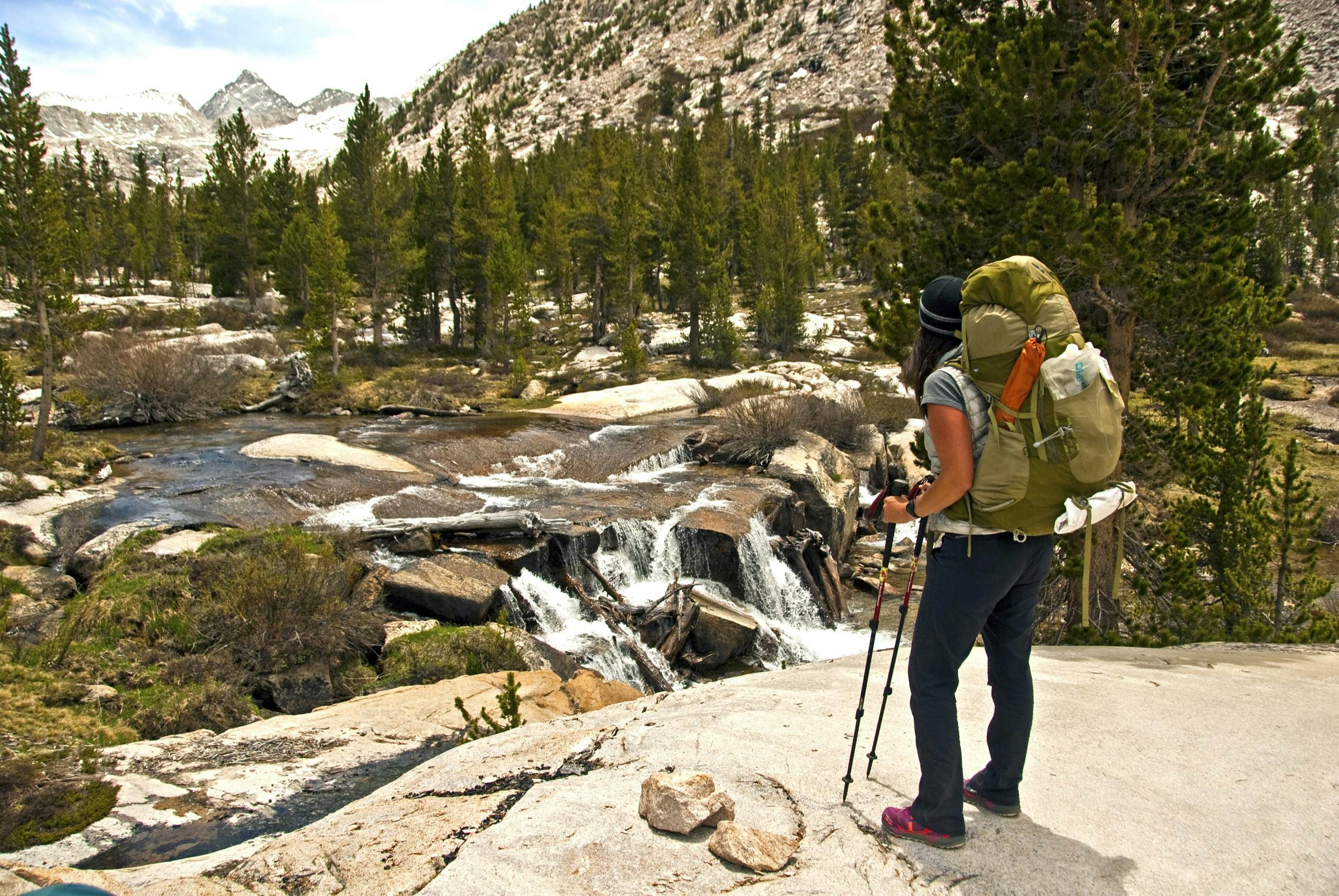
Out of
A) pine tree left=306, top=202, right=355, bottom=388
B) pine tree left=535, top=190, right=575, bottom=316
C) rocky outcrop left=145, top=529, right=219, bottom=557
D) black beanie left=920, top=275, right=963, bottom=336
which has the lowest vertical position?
rocky outcrop left=145, top=529, right=219, bottom=557

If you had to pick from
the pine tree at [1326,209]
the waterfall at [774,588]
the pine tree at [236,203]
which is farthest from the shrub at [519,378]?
the pine tree at [1326,209]

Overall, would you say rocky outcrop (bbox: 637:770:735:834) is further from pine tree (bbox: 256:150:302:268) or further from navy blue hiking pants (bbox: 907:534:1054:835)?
pine tree (bbox: 256:150:302:268)

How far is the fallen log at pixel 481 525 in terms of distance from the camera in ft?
42.3

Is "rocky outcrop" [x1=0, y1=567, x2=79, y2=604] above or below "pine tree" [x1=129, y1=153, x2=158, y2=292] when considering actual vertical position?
below

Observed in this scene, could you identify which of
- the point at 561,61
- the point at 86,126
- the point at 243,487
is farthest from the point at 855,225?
the point at 86,126

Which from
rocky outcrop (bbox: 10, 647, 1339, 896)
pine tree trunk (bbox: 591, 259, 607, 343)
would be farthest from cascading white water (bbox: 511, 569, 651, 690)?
pine tree trunk (bbox: 591, 259, 607, 343)

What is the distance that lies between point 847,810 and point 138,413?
1099 inches

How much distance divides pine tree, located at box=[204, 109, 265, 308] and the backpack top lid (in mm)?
58929

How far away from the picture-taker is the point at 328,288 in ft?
108

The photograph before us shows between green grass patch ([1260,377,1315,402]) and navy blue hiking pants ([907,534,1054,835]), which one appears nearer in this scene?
navy blue hiking pants ([907,534,1054,835])

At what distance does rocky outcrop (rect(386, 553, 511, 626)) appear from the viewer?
10.6m

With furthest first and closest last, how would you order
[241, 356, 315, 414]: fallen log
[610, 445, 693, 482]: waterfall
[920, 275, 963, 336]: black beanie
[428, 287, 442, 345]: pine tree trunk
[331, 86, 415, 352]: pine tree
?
[428, 287, 442, 345]: pine tree trunk → [331, 86, 415, 352]: pine tree → [241, 356, 315, 414]: fallen log → [610, 445, 693, 482]: waterfall → [920, 275, 963, 336]: black beanie

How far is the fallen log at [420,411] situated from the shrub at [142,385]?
5.69 metres

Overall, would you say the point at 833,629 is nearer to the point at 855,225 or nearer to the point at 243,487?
the point at 243,487
